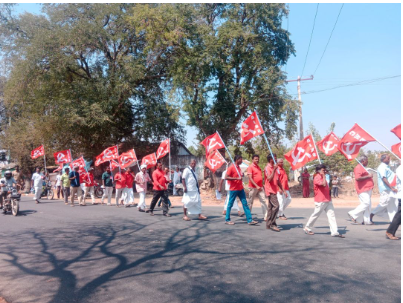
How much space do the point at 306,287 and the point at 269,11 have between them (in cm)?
1851

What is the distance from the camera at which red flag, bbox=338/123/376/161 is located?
29.9 ft

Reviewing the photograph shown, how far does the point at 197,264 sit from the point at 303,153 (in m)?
5.76

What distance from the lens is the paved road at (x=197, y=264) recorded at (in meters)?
4.62

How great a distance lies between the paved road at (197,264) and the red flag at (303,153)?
75.3 inches

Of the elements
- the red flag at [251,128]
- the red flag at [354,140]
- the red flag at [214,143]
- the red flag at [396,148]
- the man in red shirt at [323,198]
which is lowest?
the man in red shirt at [323,198]

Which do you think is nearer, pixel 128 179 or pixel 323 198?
pixel 323 198

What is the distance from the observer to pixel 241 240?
7578 mm

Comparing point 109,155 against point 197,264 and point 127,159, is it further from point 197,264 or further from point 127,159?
point 197,264

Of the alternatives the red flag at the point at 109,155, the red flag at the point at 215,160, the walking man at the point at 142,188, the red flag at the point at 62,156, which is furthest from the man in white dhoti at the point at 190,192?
the red flag at the point at 62,156

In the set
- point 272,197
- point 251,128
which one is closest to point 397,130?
point 272,197

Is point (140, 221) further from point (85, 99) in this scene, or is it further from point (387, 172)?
point (85, 99)

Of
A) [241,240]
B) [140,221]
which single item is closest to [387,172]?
[241,240]

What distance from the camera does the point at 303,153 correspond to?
10.4 m

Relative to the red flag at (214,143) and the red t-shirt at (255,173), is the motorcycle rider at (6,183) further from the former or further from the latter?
the red t-shirt at (255,173)
